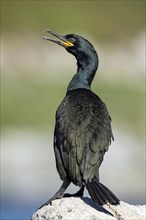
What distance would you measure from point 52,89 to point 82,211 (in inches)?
574

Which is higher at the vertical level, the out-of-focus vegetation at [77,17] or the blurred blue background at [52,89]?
the out-of-focus vegetation at [77,17]

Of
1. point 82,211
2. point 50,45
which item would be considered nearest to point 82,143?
point 82,211

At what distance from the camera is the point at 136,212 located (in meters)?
8.99

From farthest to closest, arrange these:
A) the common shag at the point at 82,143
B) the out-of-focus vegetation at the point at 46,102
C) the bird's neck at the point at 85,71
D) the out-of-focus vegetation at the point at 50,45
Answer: the out-of-focus vegetation at the point at 50,45 → the out-of-focus vegetation at the point at 46,102 → the bird's neck at the point at 85,71 → the common shag at the point at 82,143

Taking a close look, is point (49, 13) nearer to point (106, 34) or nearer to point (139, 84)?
point (106, 34)

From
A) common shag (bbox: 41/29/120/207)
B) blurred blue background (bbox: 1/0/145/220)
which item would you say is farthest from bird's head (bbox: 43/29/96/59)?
blurred blue background (bbox: 1/0/145/220)

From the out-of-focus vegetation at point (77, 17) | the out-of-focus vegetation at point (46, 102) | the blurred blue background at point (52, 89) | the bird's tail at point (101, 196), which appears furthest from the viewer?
the out-of-focus vegetation at point (77, 17)

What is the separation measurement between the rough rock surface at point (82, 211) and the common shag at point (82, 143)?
3.8 inches

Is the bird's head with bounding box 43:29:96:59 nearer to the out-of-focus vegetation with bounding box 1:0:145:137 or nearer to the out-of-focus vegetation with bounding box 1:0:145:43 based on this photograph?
the out-of-focus vegetation with bounding box 1:0:145:137

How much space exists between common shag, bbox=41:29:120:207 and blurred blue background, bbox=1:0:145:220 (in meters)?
5.04

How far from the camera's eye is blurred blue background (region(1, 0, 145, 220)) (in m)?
17.3

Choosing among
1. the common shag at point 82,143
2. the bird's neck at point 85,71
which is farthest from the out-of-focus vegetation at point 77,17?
the common shag at point 82,143

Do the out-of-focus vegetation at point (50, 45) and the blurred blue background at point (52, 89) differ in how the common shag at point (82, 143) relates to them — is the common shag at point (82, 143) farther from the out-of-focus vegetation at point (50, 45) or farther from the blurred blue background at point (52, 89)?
the out-of-focus vegetation at point (50, 45)

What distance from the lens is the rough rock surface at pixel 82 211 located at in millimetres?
8320
